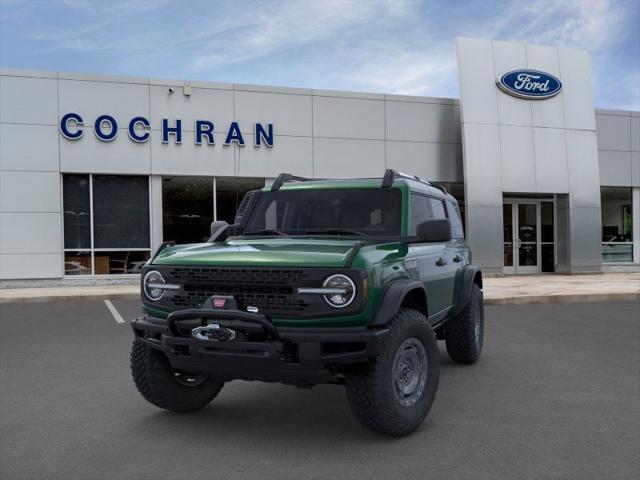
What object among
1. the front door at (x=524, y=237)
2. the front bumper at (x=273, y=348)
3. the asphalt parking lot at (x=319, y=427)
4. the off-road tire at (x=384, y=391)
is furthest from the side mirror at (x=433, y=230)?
the front door at (x=524, y=237)

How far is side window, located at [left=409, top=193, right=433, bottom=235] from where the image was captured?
5273 millimetres

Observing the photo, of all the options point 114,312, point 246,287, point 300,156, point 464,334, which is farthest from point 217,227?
point 300,156

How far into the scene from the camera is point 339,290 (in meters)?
3.97

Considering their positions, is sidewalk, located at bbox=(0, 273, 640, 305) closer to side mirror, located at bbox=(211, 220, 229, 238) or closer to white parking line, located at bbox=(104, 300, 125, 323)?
white parking line, located at bbox=(104, 300, 125, 323)

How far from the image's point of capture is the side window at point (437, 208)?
6.10m

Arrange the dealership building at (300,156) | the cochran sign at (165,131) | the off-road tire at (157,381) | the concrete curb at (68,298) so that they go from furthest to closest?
the cochran sign at (165,131) < the dealership building at (300,156) < the concrete curb at (68,298) < the off-road tire at (157,381)

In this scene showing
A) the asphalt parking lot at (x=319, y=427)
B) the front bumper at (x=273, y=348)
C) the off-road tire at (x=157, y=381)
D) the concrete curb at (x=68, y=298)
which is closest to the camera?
the asphalt parking lot at (x=319, y=427)

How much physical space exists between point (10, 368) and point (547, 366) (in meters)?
6.03

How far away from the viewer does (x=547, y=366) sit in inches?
268

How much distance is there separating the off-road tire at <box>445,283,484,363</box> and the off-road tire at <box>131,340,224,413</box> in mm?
3132

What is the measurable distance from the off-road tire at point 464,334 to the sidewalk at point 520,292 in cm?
618

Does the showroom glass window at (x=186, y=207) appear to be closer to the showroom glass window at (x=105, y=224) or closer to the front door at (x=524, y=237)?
the showroom glass window at (x=105, y=224)

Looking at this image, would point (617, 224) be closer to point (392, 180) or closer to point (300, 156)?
point (300, 156)

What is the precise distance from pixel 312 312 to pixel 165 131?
14.4 meters
